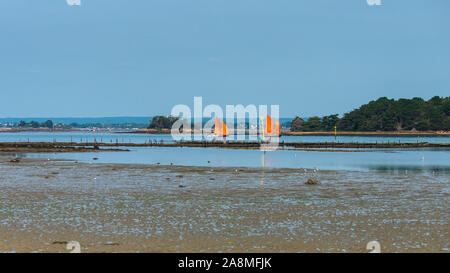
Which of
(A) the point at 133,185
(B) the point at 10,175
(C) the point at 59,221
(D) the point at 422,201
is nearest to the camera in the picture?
(C) the point at 59,221

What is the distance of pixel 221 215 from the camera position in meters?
25.5

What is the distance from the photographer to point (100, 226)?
22.4 m

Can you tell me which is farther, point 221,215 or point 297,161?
point 297,161

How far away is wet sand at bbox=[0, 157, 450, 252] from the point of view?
1927 centimetres

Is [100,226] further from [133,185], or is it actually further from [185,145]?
[185,145]

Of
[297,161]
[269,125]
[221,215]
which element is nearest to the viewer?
[221,215]

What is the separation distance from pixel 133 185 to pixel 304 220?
18.0 meters

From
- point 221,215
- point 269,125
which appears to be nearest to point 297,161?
point 221,215

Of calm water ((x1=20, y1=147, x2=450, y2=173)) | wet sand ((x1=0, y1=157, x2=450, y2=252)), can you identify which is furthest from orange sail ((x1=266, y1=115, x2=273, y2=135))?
wet sand ((x1=0, y1=157, x2=450, y2=252))

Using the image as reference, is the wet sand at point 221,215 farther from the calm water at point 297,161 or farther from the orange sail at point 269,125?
the orange sail at point 269,125

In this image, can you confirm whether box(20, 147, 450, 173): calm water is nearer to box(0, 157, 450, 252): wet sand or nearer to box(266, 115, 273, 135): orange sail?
box(0, 157, 450, 252): wet sand

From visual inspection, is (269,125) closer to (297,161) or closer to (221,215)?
(297,161)

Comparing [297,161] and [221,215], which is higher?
[221,215]
